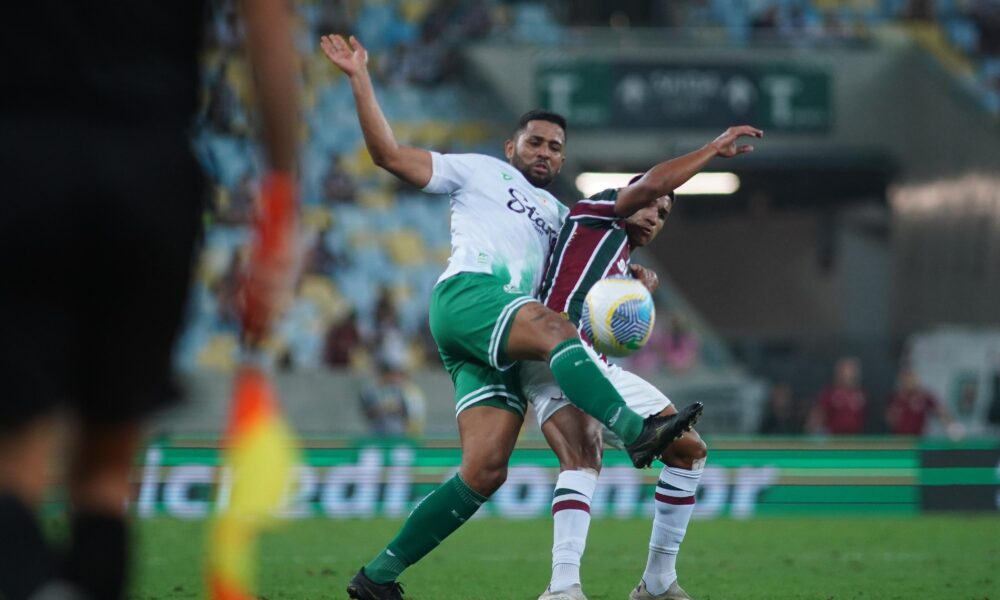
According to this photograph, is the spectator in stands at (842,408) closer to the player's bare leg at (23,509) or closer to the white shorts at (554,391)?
the white shorts at (554,391)

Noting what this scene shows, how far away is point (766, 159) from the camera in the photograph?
23656 mm

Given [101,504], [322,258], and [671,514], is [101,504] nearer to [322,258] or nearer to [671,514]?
[671,514]

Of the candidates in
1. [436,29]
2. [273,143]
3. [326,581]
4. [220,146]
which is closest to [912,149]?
[436,29]

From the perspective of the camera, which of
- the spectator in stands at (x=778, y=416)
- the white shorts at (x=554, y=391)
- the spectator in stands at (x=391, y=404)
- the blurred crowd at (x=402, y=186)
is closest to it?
the white shorts at (x=554, y=391)

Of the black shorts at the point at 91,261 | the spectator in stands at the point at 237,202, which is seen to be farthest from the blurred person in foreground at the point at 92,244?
the spectator in stands at the point at 237,202

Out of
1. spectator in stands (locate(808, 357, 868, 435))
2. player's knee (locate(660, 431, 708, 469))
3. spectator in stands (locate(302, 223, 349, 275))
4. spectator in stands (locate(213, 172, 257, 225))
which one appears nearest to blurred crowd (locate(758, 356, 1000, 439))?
spectator in stands (locate(808, 357, 868, 435))

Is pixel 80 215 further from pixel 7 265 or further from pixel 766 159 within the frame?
pixel 766 159

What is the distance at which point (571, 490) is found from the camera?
5977 mm

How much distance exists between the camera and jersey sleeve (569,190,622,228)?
6.14m

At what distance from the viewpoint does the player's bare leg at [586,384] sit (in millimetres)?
5285

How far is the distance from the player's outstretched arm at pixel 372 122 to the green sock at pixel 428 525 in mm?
1319

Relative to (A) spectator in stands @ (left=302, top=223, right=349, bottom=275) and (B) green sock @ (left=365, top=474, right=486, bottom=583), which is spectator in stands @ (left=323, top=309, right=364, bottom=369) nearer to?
(A) spectator in stands @ (left=302, top=223, right=349, bottom=275)

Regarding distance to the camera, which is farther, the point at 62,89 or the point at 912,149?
the point at 912,149

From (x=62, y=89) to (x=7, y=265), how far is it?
0.34 metres
